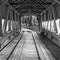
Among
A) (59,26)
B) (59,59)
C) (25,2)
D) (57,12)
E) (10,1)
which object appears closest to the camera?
(59,59)

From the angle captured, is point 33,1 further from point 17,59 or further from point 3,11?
point 17,59

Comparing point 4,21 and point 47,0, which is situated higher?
point 47,0

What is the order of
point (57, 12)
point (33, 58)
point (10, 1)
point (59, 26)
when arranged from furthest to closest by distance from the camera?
point (10, 1) → point (57, 12) → point (59, 26) → point (33, 58)

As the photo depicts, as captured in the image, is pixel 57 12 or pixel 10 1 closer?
pixel 57 12

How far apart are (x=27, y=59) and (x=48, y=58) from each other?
47.4 inches

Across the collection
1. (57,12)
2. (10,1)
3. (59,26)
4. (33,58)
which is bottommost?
(33,58)

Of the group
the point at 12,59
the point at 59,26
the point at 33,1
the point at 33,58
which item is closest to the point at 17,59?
the point at 12,59

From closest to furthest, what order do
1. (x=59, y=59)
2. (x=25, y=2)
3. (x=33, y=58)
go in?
(x=59, y=59)
(x=33, y=58)
(x=25, y=2)

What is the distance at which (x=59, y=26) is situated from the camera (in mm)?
14516

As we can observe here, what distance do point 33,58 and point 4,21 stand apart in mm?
8230

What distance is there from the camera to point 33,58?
9547 millimetres

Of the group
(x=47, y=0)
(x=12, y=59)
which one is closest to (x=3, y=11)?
(x=47, y=0)

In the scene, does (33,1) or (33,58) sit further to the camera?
(33,1)

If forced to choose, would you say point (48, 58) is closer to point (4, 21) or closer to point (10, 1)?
point (4, 21)
